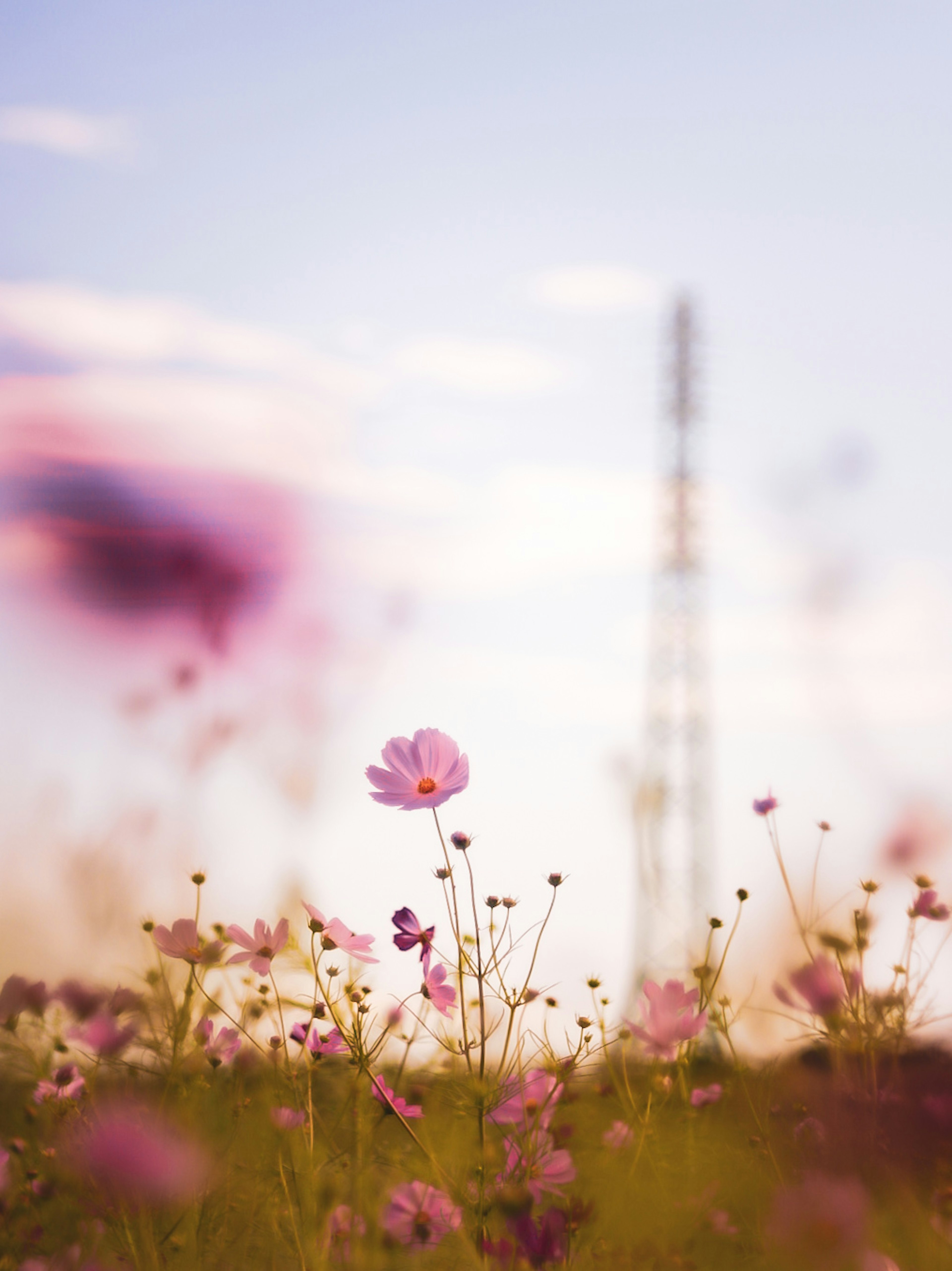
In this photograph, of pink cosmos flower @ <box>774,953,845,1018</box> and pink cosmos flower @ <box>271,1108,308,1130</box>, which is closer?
pink cosmos flower @ <box>271,1108,308,1130</box>

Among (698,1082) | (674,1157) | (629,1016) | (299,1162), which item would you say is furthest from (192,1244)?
(698,1082)

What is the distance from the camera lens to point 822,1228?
684 mm

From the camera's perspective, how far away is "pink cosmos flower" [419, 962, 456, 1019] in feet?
4.38

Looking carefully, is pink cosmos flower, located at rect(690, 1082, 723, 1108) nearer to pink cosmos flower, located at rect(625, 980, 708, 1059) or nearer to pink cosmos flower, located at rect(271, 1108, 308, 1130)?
pink cosmos flower, located at rect(625, 980, 708, 1059)

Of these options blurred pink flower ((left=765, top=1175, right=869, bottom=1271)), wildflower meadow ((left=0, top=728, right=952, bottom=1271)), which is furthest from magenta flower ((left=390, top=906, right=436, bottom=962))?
blurred pink flower ((left=765, top=1175, right=869, bottom=1271))

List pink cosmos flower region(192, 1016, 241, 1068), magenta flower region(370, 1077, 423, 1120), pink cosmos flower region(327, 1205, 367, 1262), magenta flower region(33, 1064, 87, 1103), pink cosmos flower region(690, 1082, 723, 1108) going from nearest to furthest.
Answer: pink cosmos flower region(327, 1205, 367, 1262)
magenta flower region(370, 1077, 423, 1120)
pink cosmos flower region(192, 1016, 241, 1068)
magenta flower region(33, 1064, 87, 1103)
pink cosmos flower region(690, 1082, 723, 1108)

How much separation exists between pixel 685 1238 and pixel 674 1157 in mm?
370

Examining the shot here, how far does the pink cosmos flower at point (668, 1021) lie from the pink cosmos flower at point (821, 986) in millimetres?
128

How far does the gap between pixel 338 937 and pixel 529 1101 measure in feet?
1.35

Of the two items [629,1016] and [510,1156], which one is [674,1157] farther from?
[510,1156]

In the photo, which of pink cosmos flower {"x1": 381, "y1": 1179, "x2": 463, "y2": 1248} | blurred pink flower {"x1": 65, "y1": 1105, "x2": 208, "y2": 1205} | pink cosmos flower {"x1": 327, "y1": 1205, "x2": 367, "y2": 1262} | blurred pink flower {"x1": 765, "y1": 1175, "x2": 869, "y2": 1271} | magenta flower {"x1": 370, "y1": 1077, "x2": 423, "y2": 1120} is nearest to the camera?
blurred pink flower {"x1": 765, "y1": 1175, "x2": 869, "y2": 1271}

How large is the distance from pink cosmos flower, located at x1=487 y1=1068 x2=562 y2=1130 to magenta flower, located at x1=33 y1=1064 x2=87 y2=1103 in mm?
579

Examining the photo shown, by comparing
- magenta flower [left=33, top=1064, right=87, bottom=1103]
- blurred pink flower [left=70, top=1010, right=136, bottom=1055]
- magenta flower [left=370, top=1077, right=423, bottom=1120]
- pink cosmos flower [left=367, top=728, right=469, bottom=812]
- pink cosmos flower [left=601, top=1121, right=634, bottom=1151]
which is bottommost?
pink cosmos flower [left=601, top=1121, right=634, bottom=1151]

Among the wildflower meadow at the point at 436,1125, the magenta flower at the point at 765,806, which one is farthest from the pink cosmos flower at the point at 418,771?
the magenta flower at the point at 765,806
